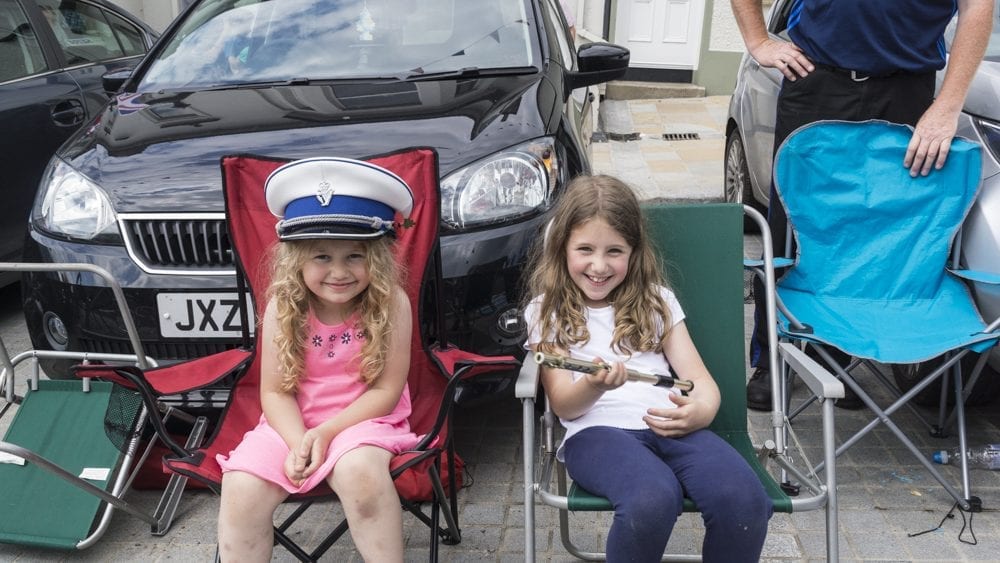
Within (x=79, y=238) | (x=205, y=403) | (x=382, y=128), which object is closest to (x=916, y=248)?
(x=382, y=128)

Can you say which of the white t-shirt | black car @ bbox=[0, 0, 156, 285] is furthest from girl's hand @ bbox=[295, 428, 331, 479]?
black car @ bbox=[0, 0, 156, 285]

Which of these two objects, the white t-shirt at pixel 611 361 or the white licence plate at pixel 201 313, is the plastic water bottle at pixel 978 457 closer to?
the white t-shirt at pixel 611 361

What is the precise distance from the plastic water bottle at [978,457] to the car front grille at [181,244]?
2542mm

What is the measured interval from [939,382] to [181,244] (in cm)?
285

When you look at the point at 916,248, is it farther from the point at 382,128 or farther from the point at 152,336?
the point at 152,336

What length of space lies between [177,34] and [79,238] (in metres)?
1.43

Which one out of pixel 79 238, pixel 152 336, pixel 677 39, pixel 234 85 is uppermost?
pixel 234 85

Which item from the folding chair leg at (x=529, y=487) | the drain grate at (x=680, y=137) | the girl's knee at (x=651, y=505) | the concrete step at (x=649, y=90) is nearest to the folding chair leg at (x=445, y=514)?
the folding chair leg at (x=529, y=487)

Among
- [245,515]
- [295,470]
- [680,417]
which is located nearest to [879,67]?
[680,417]

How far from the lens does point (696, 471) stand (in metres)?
2.32

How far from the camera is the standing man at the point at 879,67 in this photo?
3156 millimetres

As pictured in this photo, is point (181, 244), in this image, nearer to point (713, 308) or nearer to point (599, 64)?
Answer: point (713, 308)

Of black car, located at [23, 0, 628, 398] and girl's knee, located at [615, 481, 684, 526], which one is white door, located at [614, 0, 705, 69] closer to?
black car, located at [23, 0, 628, 398]

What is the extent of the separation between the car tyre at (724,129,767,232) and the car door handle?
12.3 ft
